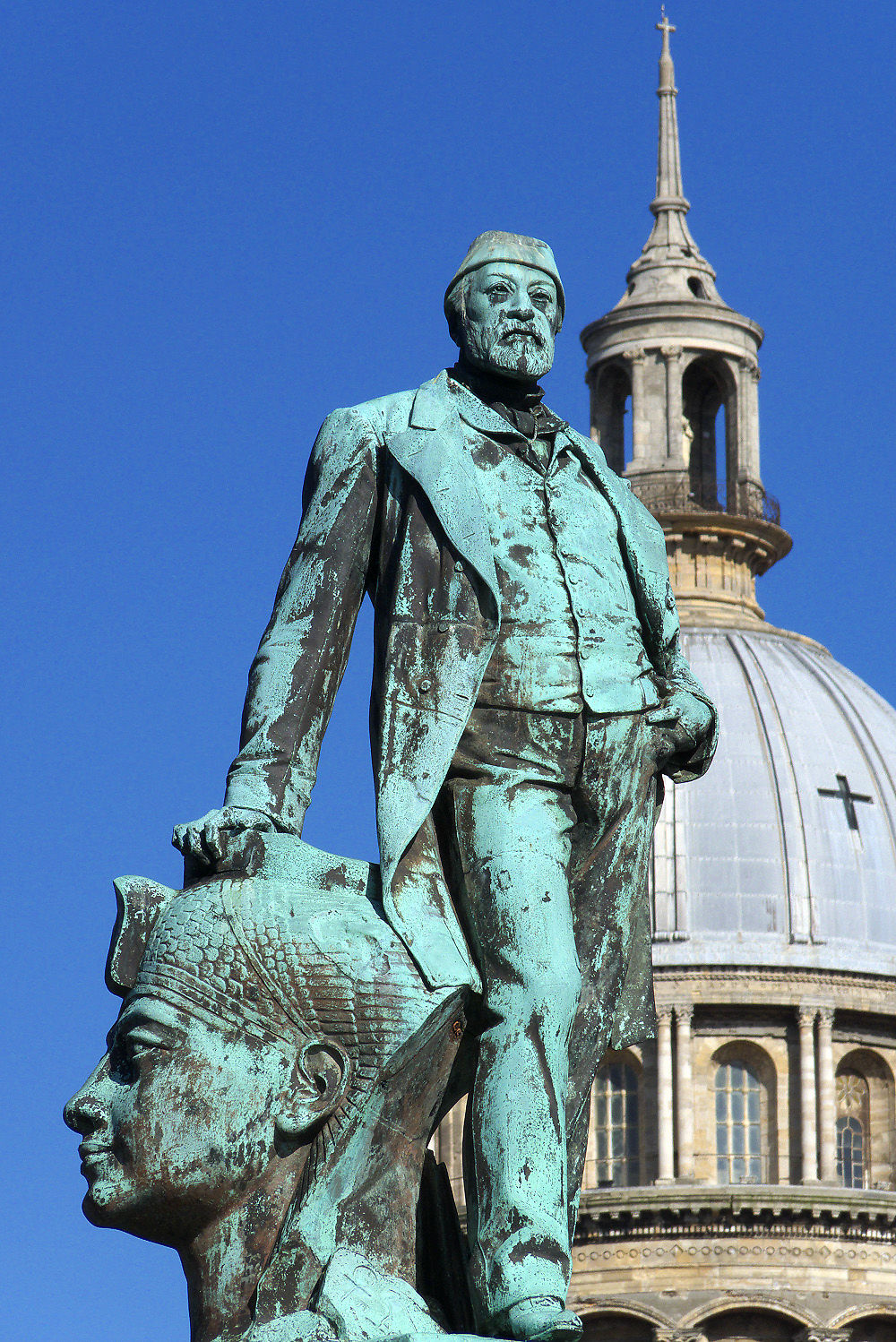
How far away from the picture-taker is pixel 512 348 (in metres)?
9.56

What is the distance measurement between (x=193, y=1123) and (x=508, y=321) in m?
2.24

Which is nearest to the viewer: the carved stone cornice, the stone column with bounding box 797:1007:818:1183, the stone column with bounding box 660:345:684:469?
the carved stone cornice

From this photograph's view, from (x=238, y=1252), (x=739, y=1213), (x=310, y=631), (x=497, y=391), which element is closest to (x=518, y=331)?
(x=497, y=391)

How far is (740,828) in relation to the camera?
81688 mm

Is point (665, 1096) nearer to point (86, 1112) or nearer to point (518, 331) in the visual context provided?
point (518, 331)

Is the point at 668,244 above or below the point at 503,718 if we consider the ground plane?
above

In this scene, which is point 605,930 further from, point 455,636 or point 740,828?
point 740,828

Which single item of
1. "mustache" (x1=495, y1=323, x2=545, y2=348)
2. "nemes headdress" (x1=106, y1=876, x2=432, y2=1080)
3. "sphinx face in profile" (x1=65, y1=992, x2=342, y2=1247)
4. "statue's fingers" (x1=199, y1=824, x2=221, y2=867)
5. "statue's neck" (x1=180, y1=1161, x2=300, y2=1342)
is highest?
"mustache" (x1=495, y1=323, x2=545, y2=348)

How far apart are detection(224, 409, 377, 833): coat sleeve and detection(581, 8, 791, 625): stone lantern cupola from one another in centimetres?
7609

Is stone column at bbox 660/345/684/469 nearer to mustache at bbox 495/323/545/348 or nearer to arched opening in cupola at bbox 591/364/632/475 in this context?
arched opening in cupola at bbox 591/364/632/475

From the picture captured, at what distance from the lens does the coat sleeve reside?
9117 mm

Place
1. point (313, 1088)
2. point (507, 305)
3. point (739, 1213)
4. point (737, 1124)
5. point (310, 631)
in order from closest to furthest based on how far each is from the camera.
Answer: point (313, 1088) < point (310, 631) < point (507, 305) < point (739, 1213) < point (737, 1124)

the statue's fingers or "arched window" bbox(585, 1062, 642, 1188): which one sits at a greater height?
"arched window" bbox(585, 1062, 642, 1188)

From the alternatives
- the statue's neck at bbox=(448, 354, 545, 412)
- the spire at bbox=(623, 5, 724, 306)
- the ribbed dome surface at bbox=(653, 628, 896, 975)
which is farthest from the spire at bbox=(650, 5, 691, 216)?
the statue's neck at bbox=(448, 354, 545, 412)
